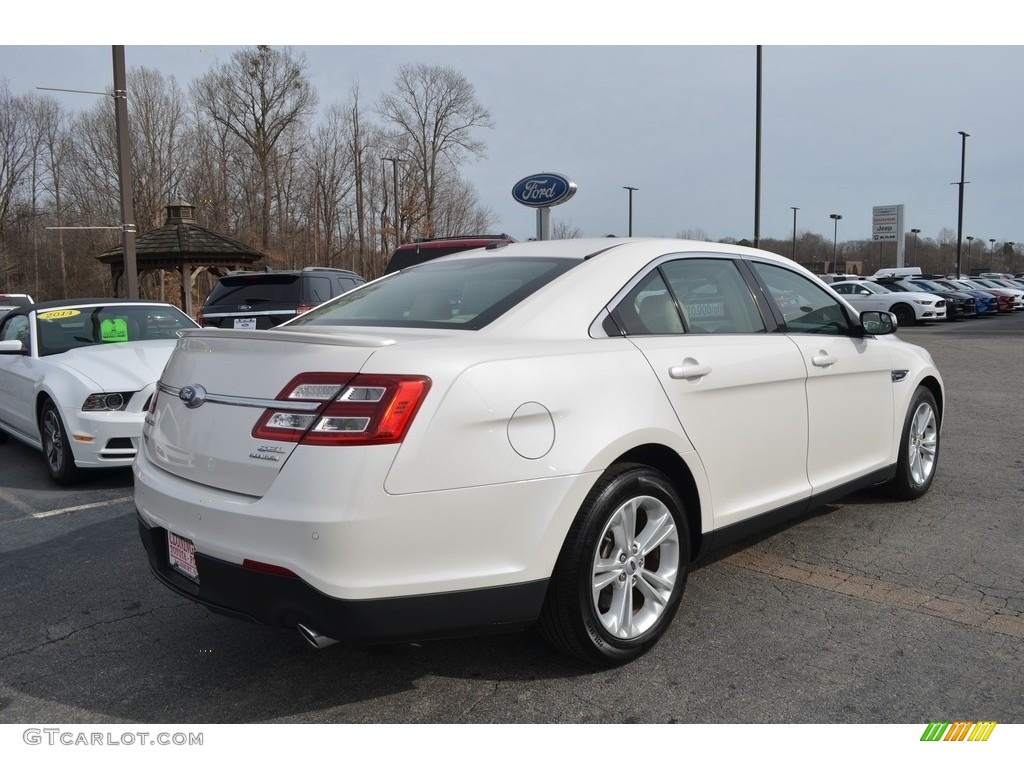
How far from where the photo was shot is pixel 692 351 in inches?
135

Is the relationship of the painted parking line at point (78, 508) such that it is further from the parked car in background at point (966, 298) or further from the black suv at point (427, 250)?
the parked car in background at point (966, 298)

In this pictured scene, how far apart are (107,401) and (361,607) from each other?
185 inches

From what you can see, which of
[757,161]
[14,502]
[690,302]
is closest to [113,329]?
[14,502]

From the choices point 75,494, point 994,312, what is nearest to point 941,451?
Result: point 75,494

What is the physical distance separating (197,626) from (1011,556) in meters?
4.08

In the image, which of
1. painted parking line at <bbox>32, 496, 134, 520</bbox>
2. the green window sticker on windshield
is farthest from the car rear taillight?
the green window sticker on windshield

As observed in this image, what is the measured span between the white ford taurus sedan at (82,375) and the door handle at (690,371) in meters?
4.51

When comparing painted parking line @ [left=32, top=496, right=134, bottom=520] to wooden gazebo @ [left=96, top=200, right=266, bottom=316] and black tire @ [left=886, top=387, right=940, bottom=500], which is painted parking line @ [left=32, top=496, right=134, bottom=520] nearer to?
black tire @ [left=886, top=387, right=940, bottom=500]

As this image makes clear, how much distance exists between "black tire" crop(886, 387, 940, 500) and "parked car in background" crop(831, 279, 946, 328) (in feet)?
73.9

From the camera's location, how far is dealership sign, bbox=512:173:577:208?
40.8 feet

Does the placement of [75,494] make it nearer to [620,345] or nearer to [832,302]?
[620,345]

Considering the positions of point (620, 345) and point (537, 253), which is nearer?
point (620, 345)

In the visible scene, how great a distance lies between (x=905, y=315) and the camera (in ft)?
89.3

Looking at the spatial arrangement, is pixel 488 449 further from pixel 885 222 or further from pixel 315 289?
pixel 885 222
